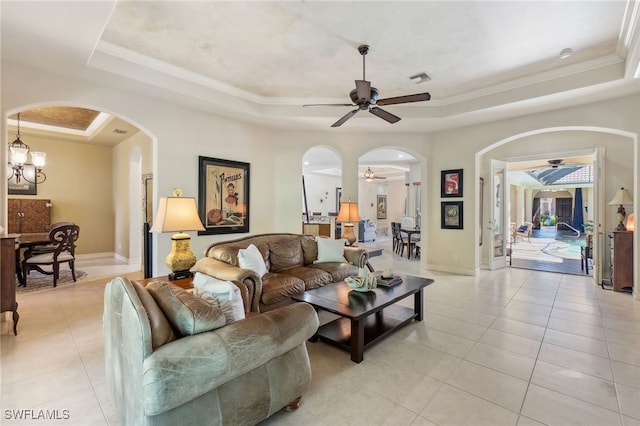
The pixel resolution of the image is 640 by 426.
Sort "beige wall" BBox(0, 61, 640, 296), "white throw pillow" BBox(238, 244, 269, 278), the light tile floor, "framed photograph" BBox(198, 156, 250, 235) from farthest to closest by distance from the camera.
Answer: "framed photograph" BBox(198, 156, 250, 235) < "beige wall" BBox(0, 61, 640, 296) < "white throw pillow" BBox(238, 244, 269, 278) < the light tile floor

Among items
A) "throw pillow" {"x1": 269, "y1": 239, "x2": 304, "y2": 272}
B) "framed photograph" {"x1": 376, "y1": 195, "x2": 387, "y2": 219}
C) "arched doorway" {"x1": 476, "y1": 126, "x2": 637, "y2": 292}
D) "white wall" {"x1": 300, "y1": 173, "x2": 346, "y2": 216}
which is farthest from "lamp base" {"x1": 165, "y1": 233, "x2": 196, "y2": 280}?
"framed photograph" {"x1": 376, "y1": 195, "x2": 387, "y2": 219}

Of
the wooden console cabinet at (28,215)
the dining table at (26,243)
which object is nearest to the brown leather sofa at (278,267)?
the dining table at (26,243)

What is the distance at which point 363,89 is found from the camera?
124 inches

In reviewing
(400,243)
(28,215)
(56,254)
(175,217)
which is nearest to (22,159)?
(56,254)

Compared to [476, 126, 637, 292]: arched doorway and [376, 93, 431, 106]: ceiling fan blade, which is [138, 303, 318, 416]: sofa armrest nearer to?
[376, 93, 431, 106]: ceiling fan blade

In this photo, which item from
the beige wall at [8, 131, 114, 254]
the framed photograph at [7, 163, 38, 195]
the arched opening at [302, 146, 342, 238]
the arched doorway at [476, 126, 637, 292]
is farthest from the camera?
the arched opening at [302, 146, 342, 238]

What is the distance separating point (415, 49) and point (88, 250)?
28.3ft

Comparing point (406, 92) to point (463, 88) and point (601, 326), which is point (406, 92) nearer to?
point (463, 88)

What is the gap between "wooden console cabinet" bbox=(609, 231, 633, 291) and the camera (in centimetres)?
462

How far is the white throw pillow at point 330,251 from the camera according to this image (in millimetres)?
4402

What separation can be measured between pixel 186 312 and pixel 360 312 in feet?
4.84

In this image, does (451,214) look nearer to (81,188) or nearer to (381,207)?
(81,188)

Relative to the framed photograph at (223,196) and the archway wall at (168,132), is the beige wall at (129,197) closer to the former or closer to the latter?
the archway wall at (168,132)

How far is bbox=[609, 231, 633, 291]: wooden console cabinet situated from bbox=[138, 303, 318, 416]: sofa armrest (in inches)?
223
